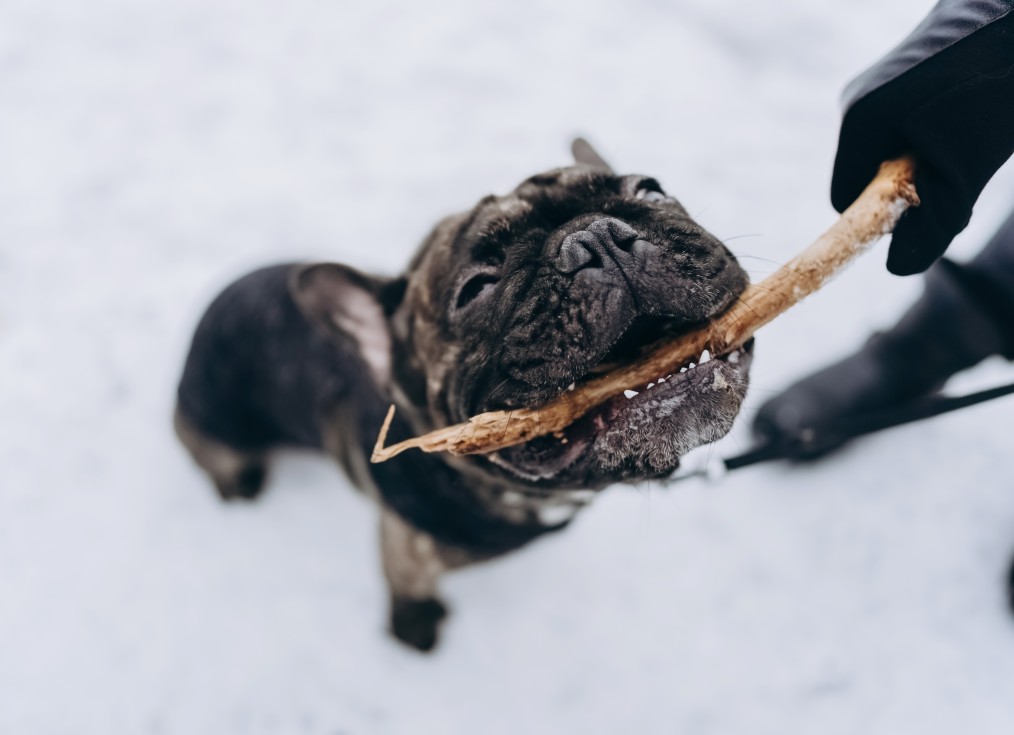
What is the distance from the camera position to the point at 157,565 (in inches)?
159

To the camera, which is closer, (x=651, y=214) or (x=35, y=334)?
(x=651, y=214)

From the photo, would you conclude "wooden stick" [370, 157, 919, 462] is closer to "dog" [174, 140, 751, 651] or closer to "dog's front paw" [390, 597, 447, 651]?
"dog" [174, 140, 751, 651]

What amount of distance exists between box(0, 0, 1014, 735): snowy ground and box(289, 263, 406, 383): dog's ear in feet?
5.06

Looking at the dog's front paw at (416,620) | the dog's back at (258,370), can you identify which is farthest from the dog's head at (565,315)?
the dog's front paw at (416,620)

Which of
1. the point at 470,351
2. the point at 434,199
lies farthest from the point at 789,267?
the point at 434,199

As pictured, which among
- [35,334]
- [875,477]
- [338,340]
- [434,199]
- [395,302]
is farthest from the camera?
[434,199]

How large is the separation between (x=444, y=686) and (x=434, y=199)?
3.02 metres

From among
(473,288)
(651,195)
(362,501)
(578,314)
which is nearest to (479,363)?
(473,288)

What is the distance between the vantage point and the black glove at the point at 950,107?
2.12 m

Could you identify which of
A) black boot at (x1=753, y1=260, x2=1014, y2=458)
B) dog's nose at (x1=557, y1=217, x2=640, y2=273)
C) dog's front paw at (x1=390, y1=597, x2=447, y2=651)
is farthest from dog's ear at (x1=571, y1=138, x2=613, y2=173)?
dog's front paw at (x1=390, y1=597, x2=447, y2=651)

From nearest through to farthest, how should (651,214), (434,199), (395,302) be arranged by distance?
(651,214)
(395,302)
(434,199)

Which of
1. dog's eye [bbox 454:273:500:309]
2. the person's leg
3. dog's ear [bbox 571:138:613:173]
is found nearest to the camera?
dog's eye [bbox 454:273:500:309]

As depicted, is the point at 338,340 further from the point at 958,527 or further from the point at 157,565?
the point at 958,527

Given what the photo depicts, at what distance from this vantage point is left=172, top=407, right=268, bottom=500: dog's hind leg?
3721 millimetres
